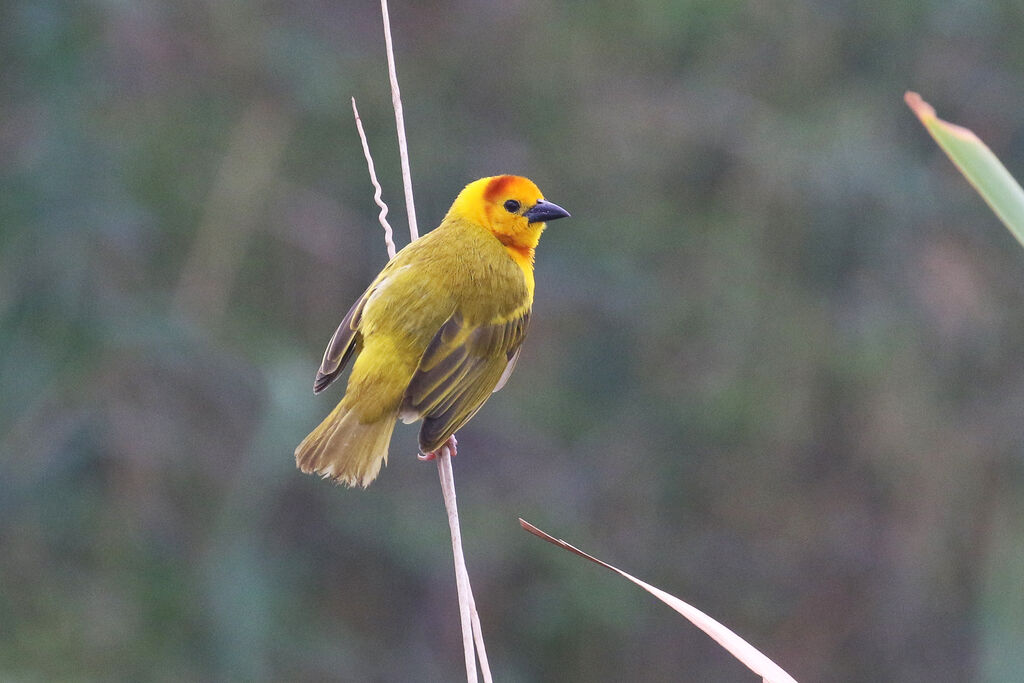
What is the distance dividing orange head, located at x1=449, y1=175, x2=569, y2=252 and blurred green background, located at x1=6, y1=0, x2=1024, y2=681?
1615 millimetres

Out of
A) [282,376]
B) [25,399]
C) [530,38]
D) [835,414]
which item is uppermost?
[530,38]

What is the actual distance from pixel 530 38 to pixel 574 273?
129 centimetres

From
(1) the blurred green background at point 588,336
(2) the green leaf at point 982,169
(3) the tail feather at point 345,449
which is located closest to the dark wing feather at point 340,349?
(3) the tail feather at point 345,449

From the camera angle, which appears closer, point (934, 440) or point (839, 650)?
point (934, 440)

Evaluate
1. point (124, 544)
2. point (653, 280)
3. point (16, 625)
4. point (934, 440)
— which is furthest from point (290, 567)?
point (934, 440)

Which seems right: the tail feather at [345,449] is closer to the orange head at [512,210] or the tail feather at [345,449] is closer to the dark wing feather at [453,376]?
the dark wing feather at [453,376]

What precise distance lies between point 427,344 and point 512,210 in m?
0.59

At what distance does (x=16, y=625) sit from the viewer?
4.59 metres

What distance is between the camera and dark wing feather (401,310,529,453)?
299 cm

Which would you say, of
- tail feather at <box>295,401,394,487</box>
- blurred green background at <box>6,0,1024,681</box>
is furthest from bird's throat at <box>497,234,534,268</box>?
blurred green background at <box>6,0,1024,681</box>

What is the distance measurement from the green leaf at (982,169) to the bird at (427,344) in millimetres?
1813

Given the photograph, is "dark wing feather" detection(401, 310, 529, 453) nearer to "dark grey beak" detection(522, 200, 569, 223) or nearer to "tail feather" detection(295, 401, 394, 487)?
"tail feather" detection(295, 401, 394, 487)

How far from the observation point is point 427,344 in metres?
3.06

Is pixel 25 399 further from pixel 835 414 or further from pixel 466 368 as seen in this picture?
pixel 835 414
